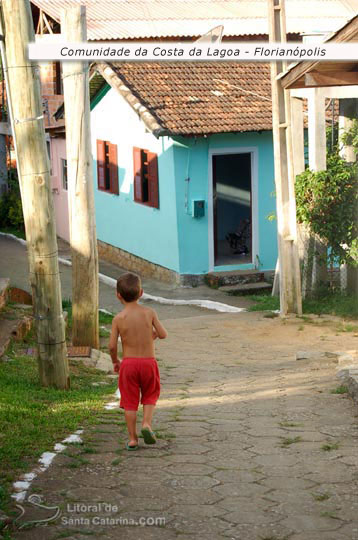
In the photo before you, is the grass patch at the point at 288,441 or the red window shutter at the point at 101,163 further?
the red window shutter at the point at 101,163

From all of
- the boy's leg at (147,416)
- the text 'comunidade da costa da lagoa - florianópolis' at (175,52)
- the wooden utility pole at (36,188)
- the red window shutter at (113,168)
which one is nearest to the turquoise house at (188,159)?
the red window shutter at (113,168)

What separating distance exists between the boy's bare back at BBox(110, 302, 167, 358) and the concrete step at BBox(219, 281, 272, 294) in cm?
1355

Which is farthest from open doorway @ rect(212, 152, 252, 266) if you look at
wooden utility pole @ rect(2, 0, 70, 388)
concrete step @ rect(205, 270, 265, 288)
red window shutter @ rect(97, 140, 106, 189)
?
wooden utility pole @ rect(2, 0, 70, 388)

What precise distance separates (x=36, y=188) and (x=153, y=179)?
13111mm

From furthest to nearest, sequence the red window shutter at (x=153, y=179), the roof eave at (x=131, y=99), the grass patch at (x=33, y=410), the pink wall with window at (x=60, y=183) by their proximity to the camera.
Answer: the pink wall with window at (x=60, y=183) → the red window shutter at (x=153, y=179) → the roof eave at (x=131, y=99) → the grass patch at (x=33, y=410)

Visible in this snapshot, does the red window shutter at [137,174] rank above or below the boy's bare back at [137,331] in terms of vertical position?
above

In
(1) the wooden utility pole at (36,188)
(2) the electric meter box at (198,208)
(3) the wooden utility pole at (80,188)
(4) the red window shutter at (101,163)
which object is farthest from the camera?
(4) the red window shutter at (101,163)

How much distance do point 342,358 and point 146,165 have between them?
12.9 metres

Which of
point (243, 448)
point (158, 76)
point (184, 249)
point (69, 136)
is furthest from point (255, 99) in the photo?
point (243, 448)

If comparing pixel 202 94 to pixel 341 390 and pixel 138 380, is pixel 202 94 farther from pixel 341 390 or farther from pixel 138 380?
pixel 138 380

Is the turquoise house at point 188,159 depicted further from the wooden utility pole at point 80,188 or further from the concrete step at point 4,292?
the wooden utility pole at point 80,188

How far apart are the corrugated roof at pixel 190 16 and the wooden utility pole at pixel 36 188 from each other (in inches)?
746

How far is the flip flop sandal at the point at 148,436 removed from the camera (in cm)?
640

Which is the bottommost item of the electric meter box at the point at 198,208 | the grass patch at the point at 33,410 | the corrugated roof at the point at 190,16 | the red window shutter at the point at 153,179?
the grass patch at the point at 33,410
